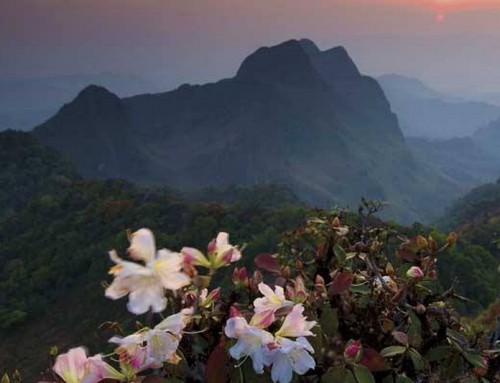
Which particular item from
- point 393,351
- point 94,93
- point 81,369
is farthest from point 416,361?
point 94,93

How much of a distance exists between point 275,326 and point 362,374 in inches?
9.8

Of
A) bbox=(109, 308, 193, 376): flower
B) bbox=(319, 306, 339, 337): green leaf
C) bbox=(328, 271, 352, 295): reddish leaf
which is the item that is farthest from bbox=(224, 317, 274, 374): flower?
bbox=(328, 271, 352, 295): reddish leaf

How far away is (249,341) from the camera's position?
1375 mm

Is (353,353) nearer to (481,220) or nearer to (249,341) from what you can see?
(249,341)

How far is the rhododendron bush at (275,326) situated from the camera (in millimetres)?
1375

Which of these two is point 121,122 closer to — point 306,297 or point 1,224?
point 1,224

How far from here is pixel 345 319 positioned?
77.1 inches

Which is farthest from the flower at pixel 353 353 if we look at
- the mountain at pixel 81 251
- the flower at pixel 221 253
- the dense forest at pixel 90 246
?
the mountain at pixel 81 251

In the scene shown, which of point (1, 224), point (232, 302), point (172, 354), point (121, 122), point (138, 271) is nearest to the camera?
point (138, 271)

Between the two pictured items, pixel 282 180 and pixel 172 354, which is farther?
pixel 282 180

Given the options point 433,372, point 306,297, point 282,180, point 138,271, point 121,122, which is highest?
point 138,271

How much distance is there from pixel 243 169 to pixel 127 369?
173 meters

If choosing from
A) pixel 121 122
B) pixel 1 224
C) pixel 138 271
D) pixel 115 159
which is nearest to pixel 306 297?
pixel 138 271

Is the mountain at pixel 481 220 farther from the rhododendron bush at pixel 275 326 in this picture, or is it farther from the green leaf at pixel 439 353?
the green leaf at pixel 439 353
